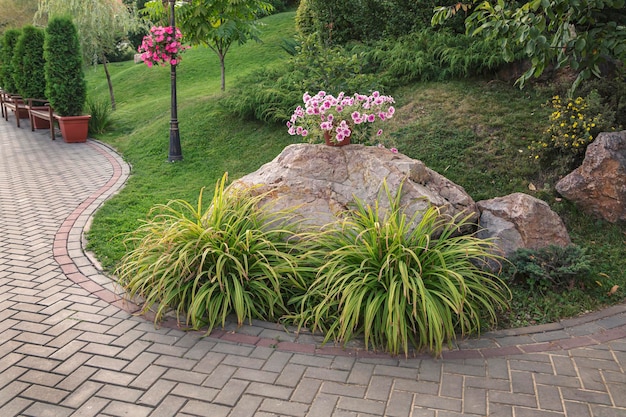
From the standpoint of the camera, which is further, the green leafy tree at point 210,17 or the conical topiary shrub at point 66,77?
the conical topiary shrub at point 66,77

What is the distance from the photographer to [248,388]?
3461 mm

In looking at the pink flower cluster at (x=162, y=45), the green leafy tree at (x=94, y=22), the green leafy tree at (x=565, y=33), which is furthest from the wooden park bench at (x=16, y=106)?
the green leafy tree at (x=565, y=33)

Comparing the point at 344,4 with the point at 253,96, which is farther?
the point at 344,4

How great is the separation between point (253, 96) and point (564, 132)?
18.9ft

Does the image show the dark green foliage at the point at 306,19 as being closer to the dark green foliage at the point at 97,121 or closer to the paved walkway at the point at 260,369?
the dark green foliage at the point at 97,121

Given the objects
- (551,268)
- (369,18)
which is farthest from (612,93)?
(369,18)

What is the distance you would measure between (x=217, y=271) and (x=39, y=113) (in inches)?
479

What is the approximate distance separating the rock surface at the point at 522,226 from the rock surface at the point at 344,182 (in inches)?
8.1

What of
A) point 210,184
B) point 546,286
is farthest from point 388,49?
point 546,286

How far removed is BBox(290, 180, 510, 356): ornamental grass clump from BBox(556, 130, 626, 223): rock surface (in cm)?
199

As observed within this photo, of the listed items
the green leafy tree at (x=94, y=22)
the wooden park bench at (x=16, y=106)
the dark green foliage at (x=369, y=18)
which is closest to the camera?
the dark green foliage at (x=369, y=18)

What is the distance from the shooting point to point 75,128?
1286cm

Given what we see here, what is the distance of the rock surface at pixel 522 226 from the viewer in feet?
16.6

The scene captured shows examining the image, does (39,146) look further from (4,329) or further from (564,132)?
(564,132)
